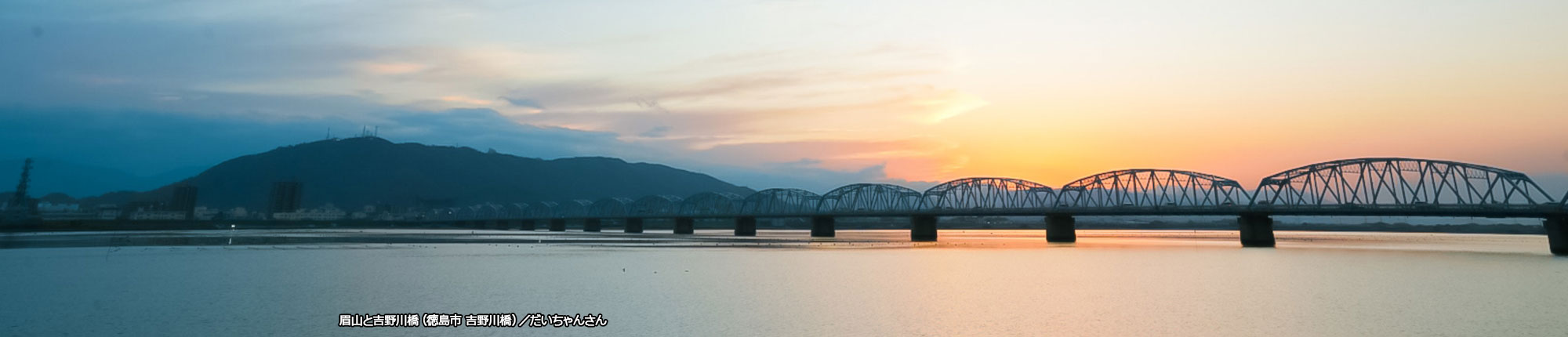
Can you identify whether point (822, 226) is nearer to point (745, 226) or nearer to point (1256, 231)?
point (745, 226)

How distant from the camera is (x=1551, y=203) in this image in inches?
3041

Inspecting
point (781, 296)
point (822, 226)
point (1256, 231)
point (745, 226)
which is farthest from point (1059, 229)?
point (781, 296)

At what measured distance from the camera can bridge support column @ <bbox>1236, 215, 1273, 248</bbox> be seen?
10500 centimetres

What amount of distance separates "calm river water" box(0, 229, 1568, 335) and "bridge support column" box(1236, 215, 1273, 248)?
42179mm

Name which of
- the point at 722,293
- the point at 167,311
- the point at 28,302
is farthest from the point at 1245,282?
the point at 28,302

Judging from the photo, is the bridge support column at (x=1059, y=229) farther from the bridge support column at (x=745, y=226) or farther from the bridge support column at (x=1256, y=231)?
the bridge support column at (x=745, y=226)

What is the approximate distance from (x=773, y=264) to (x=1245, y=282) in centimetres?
2821

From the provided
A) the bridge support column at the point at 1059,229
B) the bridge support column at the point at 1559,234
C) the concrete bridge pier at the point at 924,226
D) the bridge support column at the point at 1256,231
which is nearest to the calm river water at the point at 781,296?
the bridge support column at the point at 1559,234

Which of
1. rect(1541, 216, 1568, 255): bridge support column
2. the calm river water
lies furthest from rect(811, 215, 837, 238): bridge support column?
rect(1541, 216, 1568, 255): bridge support column

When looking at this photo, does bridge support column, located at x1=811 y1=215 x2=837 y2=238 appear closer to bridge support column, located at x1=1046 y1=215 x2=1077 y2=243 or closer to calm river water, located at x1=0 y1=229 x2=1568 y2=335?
bridge support column, located at x1=1046 y1=215 x2=1077 y2=243

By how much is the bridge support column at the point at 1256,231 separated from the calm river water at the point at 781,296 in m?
42.2

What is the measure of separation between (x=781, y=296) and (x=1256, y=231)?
294ft

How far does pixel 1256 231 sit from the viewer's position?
10581 centimetres

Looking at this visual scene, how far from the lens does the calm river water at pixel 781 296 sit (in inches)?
1030
